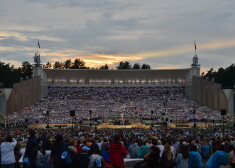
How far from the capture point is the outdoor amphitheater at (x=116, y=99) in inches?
2395

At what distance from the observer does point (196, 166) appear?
10094 millimetres

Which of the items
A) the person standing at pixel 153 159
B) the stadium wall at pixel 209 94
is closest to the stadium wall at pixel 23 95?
the stadium wall at pixel 209 94

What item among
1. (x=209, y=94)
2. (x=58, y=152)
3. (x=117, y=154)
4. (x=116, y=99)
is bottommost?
(x=116, y=99)

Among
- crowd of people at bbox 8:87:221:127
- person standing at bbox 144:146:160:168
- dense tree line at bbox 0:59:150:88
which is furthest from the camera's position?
dense tree line at bbox 0:59:150:88

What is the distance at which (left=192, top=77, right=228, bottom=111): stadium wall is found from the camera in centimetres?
7438

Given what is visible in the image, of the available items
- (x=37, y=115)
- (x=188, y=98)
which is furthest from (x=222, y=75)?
(x=37, y=115)

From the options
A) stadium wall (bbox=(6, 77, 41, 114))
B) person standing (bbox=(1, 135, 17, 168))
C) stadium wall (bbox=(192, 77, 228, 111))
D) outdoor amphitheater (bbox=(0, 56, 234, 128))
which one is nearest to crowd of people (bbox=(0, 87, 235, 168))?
person standing (bbox=(1, 135, 17, 168))

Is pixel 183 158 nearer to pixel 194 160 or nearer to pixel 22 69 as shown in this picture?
pixel 194 160

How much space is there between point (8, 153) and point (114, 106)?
7170 centimetres

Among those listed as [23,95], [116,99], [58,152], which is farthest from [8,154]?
→ [116,99]

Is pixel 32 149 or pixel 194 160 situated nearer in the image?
pixel 194 160

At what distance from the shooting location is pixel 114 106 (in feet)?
267

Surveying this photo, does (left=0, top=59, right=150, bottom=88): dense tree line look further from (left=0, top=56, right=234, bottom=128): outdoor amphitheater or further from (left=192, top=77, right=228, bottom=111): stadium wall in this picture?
(left=192, top=77, right=228, bottom=111): stadium wall

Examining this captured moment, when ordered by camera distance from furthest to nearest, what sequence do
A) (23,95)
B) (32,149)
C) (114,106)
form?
(114,106), (23,95), (32,149)
